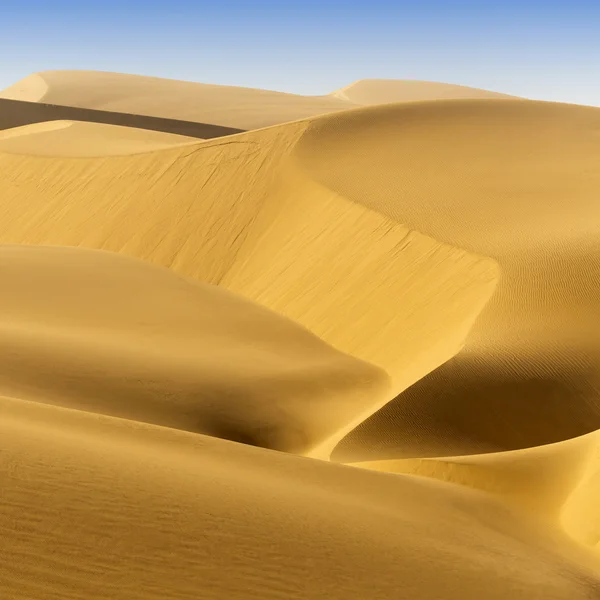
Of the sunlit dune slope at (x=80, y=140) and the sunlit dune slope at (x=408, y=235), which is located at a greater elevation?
the sunlit dune slope at (x=408, y=235)

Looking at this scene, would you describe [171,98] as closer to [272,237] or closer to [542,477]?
[272,237]

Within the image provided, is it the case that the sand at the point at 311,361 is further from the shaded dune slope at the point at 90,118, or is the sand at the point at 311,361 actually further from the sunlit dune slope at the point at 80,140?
the shaded dune slope at the point at 90,118

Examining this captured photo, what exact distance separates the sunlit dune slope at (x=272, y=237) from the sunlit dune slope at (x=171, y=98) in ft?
117

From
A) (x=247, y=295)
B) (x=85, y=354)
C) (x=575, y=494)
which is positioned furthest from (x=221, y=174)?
(x=575, y=494)

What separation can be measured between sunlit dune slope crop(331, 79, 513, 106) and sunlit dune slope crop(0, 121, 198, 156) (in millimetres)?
58119

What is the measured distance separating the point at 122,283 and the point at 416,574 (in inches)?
511

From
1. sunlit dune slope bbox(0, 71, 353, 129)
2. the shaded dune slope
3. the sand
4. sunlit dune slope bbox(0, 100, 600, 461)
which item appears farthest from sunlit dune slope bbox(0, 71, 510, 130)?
the sand

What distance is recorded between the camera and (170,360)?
13023 mm

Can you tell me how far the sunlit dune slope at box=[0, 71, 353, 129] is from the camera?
6775cm

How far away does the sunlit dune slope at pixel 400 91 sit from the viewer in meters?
98.1

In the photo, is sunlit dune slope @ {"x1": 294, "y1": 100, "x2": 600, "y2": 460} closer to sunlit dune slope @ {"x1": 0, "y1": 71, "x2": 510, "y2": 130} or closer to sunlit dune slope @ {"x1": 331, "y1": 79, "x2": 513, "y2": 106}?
sunlit dune slope @ {"x1": 0, "y1": 71, "x2": 510, "y2": 130}

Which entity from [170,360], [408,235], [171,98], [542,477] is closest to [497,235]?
[408,235]

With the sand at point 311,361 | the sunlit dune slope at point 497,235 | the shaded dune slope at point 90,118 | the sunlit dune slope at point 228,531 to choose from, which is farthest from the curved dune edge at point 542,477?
the shaded dune slope at point 90,118

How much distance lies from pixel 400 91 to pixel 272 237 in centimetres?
8694
